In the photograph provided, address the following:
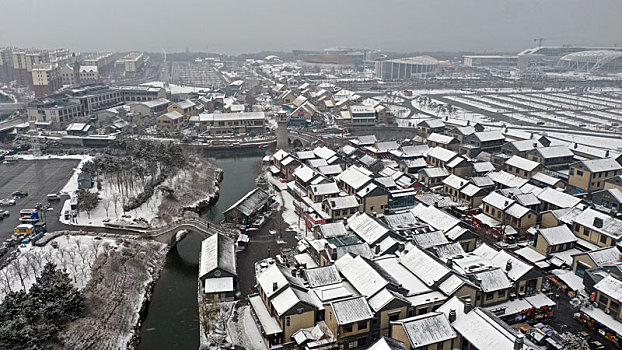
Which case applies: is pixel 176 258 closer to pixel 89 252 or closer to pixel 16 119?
pixel 89 252

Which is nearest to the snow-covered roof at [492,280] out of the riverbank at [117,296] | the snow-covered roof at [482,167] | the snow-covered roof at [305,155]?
the riverbank at [117,296]

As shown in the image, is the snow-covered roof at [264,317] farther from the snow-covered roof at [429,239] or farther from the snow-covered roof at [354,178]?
the snow-covered roof at [354,178]

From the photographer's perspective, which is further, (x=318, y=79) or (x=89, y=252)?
(x=318, y=79)

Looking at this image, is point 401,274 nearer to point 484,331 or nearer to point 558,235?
point 484,331

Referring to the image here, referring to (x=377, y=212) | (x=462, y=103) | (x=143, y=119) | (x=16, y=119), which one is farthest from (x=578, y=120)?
(x=16, y=119)

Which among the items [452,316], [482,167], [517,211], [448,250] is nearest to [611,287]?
[448,250]

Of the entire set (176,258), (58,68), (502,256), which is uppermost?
(58,68)
